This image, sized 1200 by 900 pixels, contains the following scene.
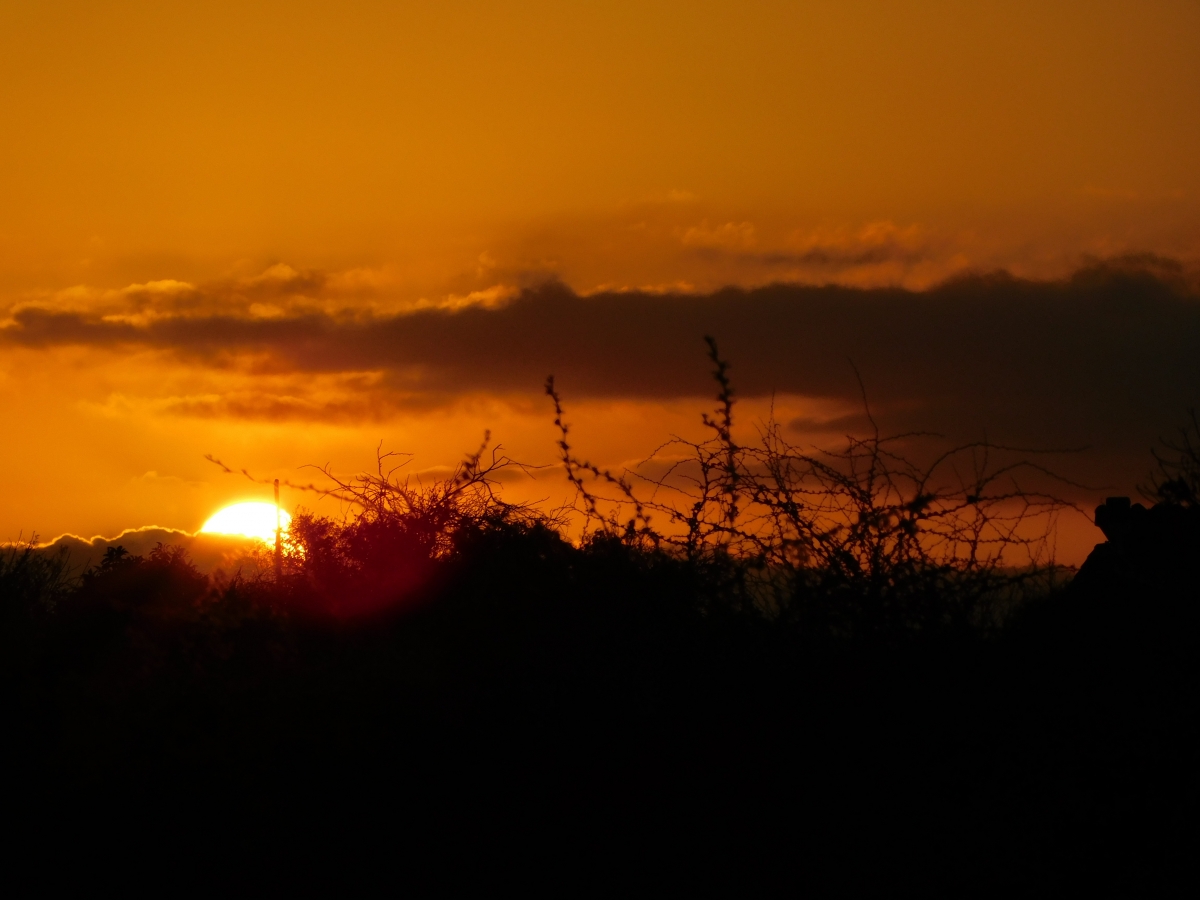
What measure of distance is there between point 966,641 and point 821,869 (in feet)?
6.38

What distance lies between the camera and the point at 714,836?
5.89 meters

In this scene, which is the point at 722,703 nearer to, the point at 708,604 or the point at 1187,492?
the point at 708,604

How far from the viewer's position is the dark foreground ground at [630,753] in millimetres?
Result: 5750

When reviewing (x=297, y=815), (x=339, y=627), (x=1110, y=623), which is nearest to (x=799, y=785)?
(x=1110, y=623)

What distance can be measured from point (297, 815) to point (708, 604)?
3034 mm

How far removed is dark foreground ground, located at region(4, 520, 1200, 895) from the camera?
5750mm

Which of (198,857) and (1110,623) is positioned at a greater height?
(1110,623)

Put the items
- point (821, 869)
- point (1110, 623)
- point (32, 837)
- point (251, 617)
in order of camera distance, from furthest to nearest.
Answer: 1. point (251, 617)
2. point (1110, 623)
3. point (32, 837)
4. point (821, 869)

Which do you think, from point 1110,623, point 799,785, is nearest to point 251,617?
point 799,785

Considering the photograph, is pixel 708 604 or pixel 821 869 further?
pixel 708 604

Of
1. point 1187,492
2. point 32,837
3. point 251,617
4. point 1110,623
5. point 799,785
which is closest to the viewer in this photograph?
point 799,785

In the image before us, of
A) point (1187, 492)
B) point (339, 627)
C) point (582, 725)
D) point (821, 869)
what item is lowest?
point (821, 869)

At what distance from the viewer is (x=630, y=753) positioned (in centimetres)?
655

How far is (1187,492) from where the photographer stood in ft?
24.5
